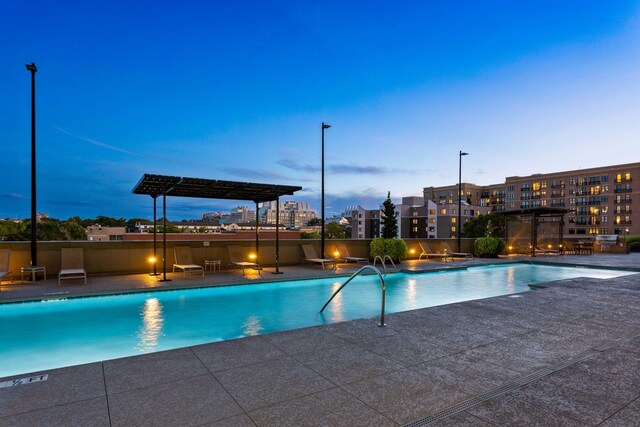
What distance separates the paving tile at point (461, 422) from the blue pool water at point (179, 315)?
4533 mm

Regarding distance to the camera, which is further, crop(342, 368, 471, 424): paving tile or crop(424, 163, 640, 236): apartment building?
crop(424, 163, 640, 236): apartment building

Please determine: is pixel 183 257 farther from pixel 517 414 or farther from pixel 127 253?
pixel 517 414

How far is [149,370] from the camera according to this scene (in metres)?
3.76

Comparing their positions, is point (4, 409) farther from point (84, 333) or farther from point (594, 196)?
point (594, 196)

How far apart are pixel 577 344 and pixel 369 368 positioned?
2.92 metres

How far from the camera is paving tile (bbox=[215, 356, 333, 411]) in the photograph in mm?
3154

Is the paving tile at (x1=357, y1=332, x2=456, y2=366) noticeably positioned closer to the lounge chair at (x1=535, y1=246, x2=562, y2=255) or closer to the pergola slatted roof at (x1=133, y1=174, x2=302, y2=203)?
the pergola slatted roof at (x1=133, y1=174, x2=302, y2=203)

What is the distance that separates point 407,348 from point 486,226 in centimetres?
A: 7580

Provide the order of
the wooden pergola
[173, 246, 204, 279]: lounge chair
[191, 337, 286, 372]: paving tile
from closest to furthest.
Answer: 1. [191, 337, 286, 372]: paving tile
2. [173, 246, 204, 279]: lounge chair
3. the wooden pergola

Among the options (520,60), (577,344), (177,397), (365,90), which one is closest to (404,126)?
(365,90)

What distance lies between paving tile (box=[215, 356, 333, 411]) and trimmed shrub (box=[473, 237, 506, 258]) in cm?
1833

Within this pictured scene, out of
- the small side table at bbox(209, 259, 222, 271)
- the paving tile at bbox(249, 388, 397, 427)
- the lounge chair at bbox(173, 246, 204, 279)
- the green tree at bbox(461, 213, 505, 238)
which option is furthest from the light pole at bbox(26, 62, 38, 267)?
the green tree at bbox(461, 213, 505, 238)

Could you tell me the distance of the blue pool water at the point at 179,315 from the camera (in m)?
5.96

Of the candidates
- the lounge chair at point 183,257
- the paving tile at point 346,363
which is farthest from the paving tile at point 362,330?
the lounge chair at point 183,257
